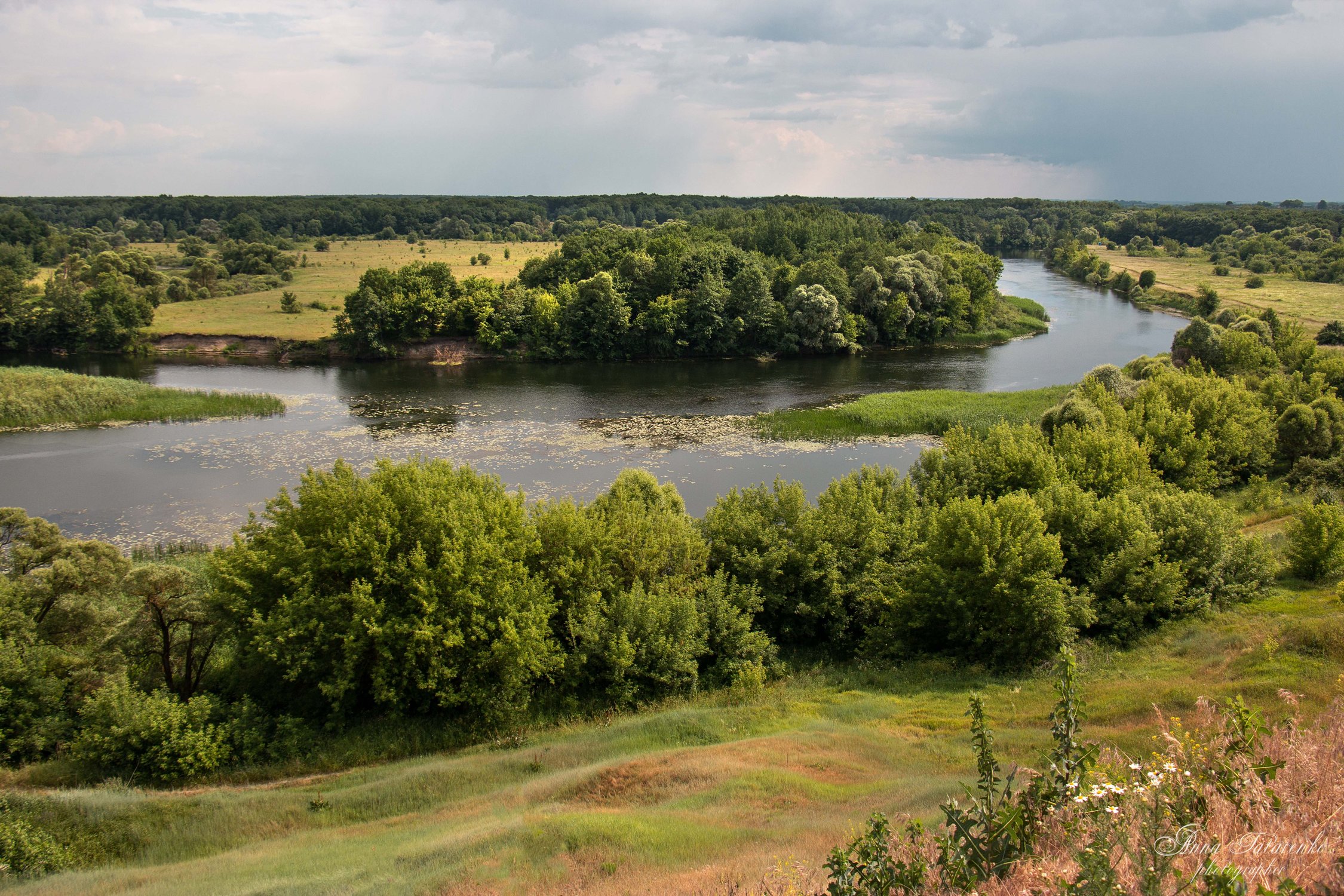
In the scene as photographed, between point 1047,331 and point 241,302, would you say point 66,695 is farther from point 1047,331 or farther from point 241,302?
point 1047,331

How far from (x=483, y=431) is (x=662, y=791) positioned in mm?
33566

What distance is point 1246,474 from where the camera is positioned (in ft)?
118

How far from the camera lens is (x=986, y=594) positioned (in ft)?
67.5

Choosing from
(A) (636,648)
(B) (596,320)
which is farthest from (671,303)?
(A) (636,648)

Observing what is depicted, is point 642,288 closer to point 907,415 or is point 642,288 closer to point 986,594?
point 907,415

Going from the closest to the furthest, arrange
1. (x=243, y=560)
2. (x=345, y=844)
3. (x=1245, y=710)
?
(x=1245, y=710), (x=345, y=844), (x=243, y=560)

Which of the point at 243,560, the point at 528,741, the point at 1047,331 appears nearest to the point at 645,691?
the point at 528,741

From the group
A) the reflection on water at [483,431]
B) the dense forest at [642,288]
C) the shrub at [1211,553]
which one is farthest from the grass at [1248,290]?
the shrub at [1211,553]

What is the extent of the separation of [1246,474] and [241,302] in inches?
3306

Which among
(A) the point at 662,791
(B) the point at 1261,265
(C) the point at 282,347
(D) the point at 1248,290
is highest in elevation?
(B) the point at 1261,265

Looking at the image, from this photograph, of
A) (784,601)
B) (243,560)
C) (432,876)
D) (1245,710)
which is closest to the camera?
(1245,710)

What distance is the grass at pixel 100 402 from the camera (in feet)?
145

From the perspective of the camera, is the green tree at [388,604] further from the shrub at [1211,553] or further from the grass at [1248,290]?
the grass at [1248,290]

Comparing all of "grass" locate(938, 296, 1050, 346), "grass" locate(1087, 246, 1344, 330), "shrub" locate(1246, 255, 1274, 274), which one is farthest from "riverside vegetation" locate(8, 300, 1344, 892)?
"shrub" locate(1246, 255, 1274, 274)
